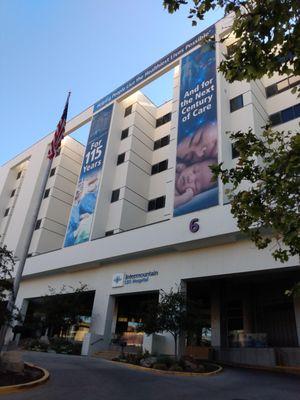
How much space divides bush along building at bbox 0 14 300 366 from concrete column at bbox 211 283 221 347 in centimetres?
8

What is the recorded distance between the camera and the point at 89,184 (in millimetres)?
35031

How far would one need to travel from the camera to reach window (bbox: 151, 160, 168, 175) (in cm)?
3600

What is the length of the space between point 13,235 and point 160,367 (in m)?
29.1

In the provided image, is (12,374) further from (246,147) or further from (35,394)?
(246,147)

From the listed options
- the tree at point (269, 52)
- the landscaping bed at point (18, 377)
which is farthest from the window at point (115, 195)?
the tree at point (269, 52)

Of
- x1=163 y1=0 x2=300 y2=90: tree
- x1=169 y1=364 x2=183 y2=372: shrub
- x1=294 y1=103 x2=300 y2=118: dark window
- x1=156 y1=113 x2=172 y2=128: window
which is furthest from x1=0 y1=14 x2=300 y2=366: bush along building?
x1=163 y1=0 x2=300 y2=90: tree

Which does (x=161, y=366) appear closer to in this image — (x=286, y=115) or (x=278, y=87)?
(x=286, y=115)

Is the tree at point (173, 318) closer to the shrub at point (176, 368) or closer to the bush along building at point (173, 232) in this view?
the bush along building at point (173, 232)

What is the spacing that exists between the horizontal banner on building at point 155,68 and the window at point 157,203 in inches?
509

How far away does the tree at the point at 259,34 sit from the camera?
25.0ft

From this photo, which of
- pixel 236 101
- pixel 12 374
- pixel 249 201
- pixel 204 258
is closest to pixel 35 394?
pixel 12 374

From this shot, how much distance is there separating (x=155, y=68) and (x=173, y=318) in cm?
2652

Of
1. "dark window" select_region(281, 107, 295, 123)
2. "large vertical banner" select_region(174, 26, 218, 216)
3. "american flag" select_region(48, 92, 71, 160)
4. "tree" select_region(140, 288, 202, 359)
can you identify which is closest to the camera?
"american flag" select_region(48, 92, 71, 160)

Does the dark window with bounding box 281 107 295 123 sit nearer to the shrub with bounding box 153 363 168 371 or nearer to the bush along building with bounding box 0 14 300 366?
the bush along building with bounding box 0 14 300 366
